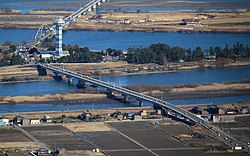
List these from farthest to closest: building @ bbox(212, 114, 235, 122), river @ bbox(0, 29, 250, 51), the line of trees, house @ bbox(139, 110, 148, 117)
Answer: river @ bbox(0, 29, 250, 51), the line of trees, house @ bbox(139, 110, 148, 117), building @ bbox(212, 114, 235, 122)

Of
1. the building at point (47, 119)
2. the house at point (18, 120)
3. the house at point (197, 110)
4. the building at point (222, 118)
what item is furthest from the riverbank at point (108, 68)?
the building at point (222, 118)

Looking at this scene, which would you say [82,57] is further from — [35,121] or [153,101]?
[35,121]

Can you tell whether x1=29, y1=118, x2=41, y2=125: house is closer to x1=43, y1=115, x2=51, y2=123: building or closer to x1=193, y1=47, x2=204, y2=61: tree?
x1=43, y1=115, x2=51, y2=123: building

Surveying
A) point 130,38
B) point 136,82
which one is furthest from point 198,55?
point 130,38

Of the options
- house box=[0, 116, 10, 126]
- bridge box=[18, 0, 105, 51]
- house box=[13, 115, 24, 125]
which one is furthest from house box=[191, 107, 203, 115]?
bridge box=[18, 0, 105, 51]

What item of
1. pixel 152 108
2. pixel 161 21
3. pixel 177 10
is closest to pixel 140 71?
pixel 152 108

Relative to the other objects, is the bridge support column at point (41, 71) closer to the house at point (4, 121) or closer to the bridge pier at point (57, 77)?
the bridge pier at point (57, 77)
